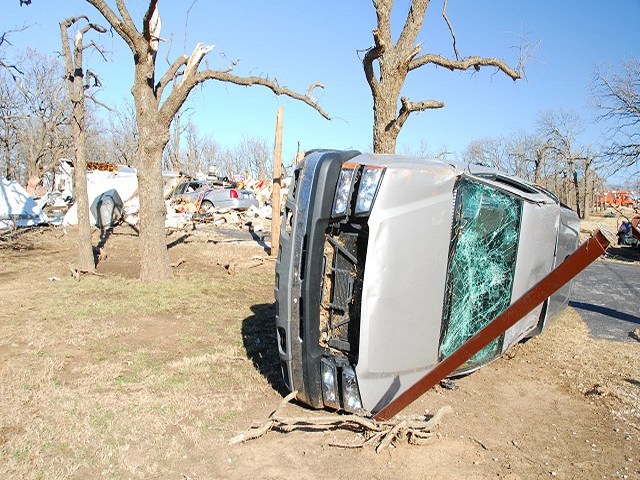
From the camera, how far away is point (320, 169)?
3422 mm

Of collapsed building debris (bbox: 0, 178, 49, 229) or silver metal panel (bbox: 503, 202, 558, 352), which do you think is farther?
collapsed building debris (bbox: 0, 178, 49, 229)

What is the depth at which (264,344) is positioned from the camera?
215 inches

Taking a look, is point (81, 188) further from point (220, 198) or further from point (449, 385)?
point (220, 198)

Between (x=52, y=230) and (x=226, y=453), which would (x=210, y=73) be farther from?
(x=52, y=230)

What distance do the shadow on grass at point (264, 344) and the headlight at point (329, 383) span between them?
2.51ft

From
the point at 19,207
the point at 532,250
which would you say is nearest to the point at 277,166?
the point at 532,250

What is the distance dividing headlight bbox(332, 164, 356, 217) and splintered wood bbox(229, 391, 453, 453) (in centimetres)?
132

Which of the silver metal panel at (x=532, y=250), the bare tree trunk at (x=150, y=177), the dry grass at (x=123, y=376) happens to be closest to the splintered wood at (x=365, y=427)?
the dry grass at (x=123, y=376)

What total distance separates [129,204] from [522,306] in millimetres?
20492

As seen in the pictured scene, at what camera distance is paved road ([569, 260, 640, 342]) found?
6.71 meters

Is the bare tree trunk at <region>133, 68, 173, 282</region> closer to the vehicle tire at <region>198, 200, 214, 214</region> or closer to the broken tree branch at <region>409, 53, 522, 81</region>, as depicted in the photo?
the broken tree branch at <region>409, 53, 522, 81</region>

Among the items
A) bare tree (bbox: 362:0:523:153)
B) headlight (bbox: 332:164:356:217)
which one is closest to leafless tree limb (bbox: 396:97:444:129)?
bare tree (bbox: 362:0:523:153)

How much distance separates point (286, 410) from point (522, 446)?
1.65m

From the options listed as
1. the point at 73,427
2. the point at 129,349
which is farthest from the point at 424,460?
the point at 129,349
